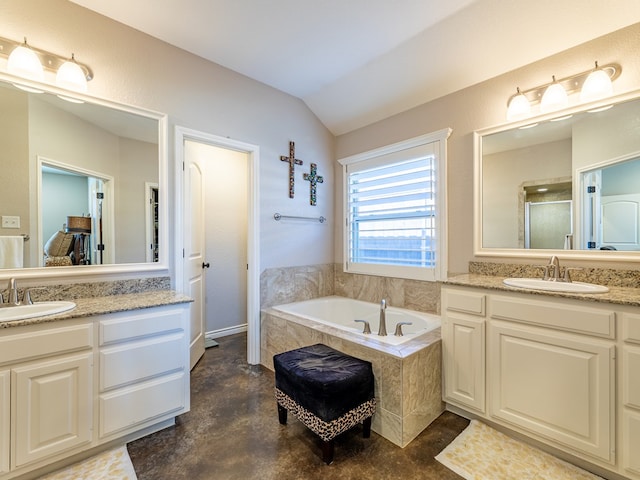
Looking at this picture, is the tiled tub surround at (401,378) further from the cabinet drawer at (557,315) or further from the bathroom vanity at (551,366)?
the cabinet drawer at (557,315)

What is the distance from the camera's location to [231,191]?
149 inches

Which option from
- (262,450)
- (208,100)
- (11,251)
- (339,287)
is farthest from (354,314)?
(11,251)

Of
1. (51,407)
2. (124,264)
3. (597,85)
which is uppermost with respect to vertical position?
(597,85)

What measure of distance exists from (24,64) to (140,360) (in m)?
1.88

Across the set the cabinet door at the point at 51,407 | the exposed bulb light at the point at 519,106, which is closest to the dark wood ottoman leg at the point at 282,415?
the cabinet door at the point at 51,407

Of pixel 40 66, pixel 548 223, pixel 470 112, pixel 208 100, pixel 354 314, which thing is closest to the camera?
pixel 40 66

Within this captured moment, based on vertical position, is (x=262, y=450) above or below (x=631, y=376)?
below

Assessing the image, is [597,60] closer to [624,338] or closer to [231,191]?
[624,338]

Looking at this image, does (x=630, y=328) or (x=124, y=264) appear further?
(x=124, y=264)

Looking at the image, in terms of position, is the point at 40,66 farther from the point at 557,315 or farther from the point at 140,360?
the point at 557,315

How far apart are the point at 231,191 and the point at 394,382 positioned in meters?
3.00

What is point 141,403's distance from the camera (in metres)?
1.73

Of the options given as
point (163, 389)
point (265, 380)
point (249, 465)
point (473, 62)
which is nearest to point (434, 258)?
point (473, 62)

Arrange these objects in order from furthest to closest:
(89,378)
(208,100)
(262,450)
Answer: (208,100) < (262,450) < (89,378)
